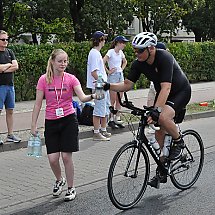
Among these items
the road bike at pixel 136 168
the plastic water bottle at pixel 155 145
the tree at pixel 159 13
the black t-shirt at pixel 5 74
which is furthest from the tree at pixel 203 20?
the plastic water bottle at pixel 155 145

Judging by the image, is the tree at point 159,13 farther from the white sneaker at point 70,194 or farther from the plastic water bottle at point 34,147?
the white sneaker at point 70,194

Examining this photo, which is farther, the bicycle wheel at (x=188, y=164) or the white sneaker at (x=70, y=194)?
the bicycle wheel at (x=188, y=164)

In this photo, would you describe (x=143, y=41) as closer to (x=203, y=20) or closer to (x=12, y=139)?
(x=12, y=139)

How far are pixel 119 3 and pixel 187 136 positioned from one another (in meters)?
19.8

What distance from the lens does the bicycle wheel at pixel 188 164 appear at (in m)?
5.97

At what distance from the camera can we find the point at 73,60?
16.4 m

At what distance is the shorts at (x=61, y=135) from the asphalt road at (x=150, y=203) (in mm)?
623

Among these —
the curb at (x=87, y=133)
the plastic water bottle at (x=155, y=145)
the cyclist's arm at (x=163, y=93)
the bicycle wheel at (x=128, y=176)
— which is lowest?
the curb at (x=87, y=133)

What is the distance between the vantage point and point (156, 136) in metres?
5.90

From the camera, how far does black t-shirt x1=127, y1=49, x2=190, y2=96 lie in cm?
533

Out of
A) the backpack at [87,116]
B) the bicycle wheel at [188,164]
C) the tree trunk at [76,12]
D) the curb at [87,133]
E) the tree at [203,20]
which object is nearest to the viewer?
the bicycle wheel at [188,164]

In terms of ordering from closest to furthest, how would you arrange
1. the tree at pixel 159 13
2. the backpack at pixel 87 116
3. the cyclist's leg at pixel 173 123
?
the cyclist's leg at pixel 173 123, the backpack at pixel 87 116, the tree at pixel 159 13

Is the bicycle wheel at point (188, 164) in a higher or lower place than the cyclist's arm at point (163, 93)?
lower

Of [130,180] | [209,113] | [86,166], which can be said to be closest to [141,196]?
[130,180]
